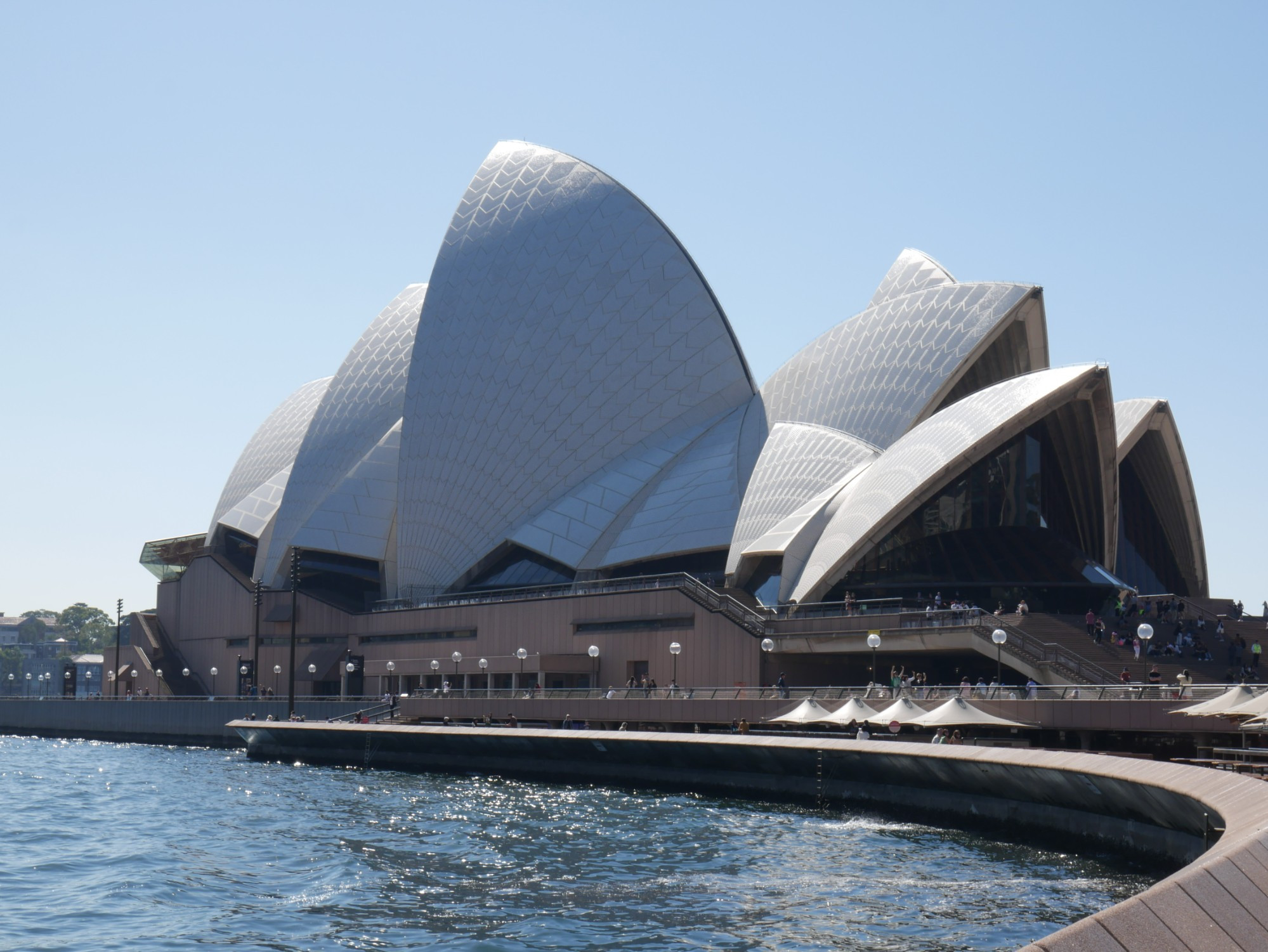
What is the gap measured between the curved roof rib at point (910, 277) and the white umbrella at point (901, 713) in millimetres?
29412

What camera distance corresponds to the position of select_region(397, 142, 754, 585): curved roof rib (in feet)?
177

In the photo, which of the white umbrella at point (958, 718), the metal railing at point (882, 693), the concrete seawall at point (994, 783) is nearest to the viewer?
the concrete seawall at point (994, 783)

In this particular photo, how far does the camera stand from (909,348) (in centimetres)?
4684

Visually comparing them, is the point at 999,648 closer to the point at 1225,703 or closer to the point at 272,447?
the point at 1225,703

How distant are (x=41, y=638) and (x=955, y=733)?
183m

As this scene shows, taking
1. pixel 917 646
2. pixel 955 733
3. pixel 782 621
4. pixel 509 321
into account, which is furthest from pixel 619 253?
pixel 955 733

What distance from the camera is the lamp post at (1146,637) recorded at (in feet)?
95.1

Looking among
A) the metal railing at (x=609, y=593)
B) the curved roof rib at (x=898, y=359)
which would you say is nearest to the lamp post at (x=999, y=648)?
the metal railing at (x=609, y=593)

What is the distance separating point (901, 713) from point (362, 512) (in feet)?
124

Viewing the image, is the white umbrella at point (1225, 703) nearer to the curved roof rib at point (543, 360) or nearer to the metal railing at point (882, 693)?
the metal railing at point (882, 693)

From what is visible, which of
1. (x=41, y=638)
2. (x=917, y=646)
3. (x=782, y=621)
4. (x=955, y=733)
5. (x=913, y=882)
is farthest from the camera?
(x=41, y=638)

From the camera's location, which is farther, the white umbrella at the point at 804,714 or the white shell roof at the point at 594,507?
the white shell roof at the point at 594,507

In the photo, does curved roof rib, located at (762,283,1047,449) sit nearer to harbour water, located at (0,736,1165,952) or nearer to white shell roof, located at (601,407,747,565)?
white shell roof, located at (601,407,747,565)

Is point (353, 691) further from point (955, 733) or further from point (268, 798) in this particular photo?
point (955, 733)
